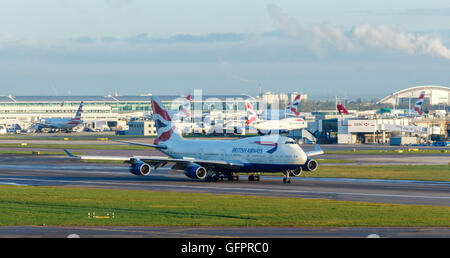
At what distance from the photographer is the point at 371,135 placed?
17500 centimetres

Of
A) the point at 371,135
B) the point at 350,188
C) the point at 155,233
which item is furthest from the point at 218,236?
the point at 371,135

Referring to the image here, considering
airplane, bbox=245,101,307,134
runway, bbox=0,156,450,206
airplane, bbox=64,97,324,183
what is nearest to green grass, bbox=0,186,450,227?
runway, bbox=0,156,450,206

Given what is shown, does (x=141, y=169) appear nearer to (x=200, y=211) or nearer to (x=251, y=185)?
(x=251, y=185)

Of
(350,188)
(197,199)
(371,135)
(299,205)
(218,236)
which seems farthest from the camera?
A: (371,135)

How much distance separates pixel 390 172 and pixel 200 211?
145 ft

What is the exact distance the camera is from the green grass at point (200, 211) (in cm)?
3819

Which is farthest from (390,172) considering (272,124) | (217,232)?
(272,124)

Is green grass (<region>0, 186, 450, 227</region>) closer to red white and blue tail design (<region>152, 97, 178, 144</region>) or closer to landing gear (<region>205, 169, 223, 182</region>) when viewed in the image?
landing gear (<region>205, 169, 223, 182</region>)

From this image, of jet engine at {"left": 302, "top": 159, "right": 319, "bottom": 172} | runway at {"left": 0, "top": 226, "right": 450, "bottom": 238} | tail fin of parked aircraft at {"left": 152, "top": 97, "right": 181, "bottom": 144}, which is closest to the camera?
runway at {"left": 0, "top": 226, "right": 450, "bottom": 238}

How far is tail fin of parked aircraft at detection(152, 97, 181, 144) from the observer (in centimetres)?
7756

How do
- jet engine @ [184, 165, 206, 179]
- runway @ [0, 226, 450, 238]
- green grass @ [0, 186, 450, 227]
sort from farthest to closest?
jet engine @ [184, 165, 206, 179], green grass @ [0, 186, 450, 227], runway @ [0, 226, 450, 238]

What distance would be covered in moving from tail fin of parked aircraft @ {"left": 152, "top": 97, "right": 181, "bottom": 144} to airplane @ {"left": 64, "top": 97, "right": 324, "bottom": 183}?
1.33 m
